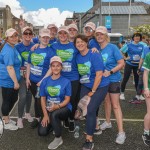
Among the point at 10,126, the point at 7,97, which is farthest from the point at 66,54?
the point at 10,126

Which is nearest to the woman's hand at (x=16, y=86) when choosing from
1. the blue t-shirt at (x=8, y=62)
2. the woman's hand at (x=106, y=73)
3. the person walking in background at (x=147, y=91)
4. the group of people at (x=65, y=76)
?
the group of people at (x=65, y=76)

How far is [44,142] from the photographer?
14.9 ft

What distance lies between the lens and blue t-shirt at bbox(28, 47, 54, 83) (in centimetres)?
479

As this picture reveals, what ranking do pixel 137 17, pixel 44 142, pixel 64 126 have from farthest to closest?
pixel 137 17 → pixel 64 126 → pixel 44 142

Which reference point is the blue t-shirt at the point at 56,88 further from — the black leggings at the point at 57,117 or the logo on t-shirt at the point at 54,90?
the black leggings at the point at 57,117

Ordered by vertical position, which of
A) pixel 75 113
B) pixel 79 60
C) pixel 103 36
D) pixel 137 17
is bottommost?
pixel 75 113

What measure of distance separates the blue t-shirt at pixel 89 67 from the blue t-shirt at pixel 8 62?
126 cm

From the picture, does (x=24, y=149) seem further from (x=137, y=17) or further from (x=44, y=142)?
(x=137, y=17)

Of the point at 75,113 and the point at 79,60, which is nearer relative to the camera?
the point at 79,60

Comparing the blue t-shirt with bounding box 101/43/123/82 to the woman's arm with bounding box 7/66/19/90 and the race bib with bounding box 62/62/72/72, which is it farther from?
the woman's arm with bounding box 7/66/19/90

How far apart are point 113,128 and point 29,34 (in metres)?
2.50

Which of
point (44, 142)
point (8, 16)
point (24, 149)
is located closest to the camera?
point (24, 149)

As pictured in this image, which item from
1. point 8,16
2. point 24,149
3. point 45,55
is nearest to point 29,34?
point 45,55

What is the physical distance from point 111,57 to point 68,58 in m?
0.75
